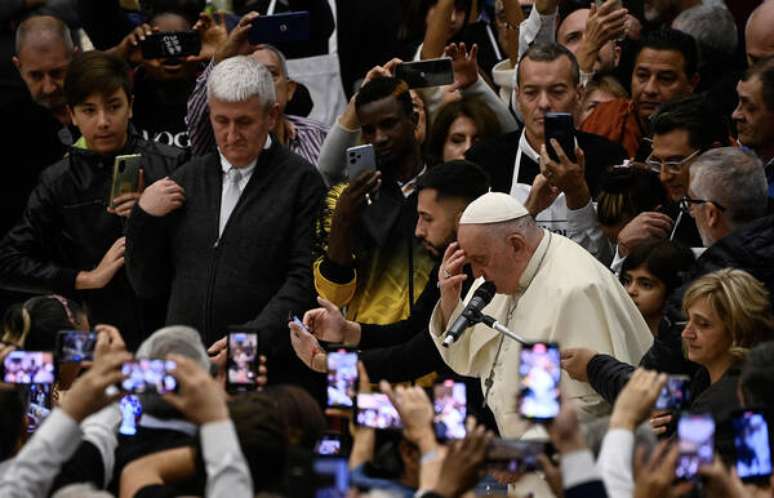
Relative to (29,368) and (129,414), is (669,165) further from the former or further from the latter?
(29,368)

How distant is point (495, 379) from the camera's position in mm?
7902

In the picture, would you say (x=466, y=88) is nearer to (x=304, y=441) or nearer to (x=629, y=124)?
(x=629, y=124)

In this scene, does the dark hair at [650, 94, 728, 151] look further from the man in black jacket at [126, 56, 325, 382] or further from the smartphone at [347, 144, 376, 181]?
the man in black jacket at [126, 56, 325, 382]

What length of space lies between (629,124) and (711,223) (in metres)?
1.75

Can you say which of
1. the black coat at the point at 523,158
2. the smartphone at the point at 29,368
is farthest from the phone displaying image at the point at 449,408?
the black coat at the point at 523,158

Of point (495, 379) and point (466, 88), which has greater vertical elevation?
point (466, 88)

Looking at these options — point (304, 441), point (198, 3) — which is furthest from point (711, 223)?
point (198, 3)

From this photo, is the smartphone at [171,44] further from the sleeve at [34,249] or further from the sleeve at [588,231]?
the sleeve at [588,231]

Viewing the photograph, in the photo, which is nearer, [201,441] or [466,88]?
[201,441]

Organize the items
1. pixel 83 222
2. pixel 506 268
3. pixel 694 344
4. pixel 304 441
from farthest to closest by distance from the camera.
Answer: pixel 83 222, pixel 506 268, pixel 694 344, pixel 304 441

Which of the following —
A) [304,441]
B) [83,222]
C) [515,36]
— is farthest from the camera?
[515,36]

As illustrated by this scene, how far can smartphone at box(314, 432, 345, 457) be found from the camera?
20.9ft

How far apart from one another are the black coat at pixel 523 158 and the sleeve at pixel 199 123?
1.31 m

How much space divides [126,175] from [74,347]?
8.80 ft
